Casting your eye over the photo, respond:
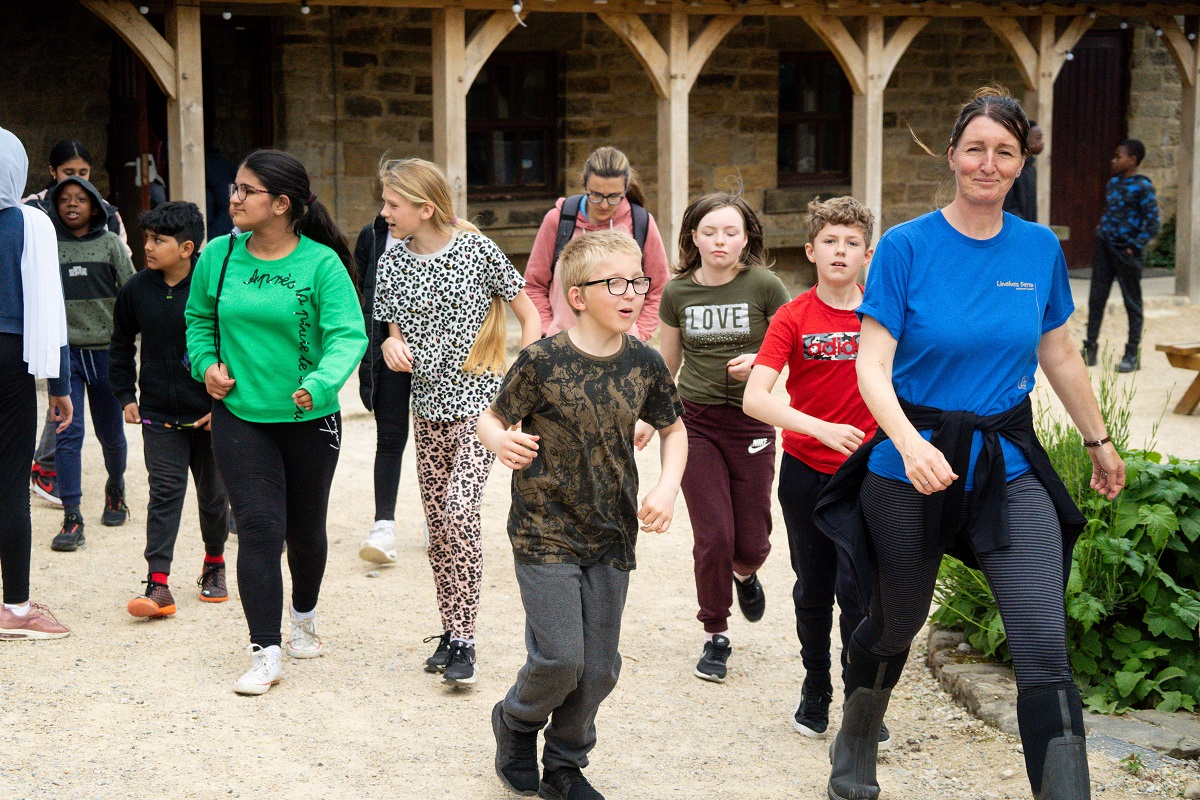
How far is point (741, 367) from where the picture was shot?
156 inches

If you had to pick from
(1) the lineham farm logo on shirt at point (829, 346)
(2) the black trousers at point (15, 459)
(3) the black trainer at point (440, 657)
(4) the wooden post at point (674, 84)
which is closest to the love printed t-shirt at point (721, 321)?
(1) the lineham farm logo on shirt at point (829, 346)

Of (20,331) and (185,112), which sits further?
(185,112)

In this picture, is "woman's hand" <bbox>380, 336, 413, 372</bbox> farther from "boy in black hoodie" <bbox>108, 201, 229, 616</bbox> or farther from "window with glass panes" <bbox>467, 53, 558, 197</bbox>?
"window with glass panes" <bbox>467, 53, 558, 197</bbox>

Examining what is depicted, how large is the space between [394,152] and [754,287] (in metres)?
8.00

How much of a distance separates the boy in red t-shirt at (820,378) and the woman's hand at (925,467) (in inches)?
33.2

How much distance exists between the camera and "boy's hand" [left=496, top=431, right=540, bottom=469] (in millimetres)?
3049

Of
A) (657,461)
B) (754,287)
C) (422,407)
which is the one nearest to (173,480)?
(422,407)

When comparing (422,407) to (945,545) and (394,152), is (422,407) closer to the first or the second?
(945,545)

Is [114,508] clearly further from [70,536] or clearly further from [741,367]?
[741,367]

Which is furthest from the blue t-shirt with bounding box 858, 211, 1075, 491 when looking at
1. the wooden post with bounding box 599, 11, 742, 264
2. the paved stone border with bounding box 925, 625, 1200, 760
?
the wooden post with bounding box 599, 11, 742, 264

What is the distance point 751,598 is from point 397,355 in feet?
4.79

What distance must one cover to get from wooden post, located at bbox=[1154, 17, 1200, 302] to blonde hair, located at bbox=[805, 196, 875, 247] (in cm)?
1042

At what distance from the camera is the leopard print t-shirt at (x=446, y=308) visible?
437 centimetres

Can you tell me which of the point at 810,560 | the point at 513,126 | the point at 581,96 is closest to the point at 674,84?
the point at 581,96
